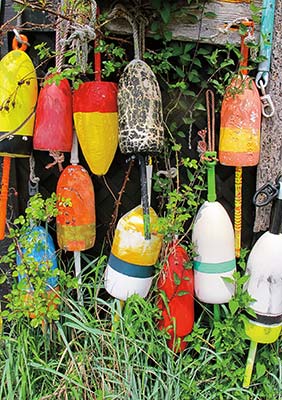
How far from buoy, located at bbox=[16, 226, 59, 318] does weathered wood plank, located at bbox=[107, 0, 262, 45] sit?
67 cm

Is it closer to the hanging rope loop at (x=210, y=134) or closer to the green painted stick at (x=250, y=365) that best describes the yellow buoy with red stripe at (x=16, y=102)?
the hanging rope loop at (x=210, y=134)

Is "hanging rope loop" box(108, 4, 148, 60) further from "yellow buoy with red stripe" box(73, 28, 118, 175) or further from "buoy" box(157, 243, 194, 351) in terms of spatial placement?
"buoy" box(157, 243, 194, 351)

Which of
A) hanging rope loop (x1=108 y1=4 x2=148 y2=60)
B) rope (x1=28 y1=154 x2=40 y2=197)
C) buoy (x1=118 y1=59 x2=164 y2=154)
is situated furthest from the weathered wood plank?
rope (x1=28 y1=154 x2=40 y2=197)

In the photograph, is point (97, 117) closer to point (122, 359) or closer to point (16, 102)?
point (16, 102)

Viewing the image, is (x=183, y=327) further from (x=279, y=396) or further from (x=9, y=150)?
(x=9, y=150)

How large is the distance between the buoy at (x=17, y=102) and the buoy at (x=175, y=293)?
56 centimetres

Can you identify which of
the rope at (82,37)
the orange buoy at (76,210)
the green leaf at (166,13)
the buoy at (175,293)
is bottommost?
the buoy at (175,293)

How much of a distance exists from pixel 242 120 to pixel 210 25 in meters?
0.31

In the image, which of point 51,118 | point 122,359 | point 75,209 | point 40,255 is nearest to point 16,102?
point 51,118

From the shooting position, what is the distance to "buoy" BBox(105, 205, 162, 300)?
139 centimetres

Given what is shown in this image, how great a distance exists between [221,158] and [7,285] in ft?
2.98

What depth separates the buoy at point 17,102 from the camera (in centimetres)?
133

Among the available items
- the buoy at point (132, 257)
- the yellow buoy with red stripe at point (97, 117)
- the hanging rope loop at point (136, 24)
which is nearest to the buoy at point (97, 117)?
the yellow buoy with red stripe at point (97, 117)

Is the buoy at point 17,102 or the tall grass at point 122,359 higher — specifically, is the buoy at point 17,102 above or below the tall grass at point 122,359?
above
